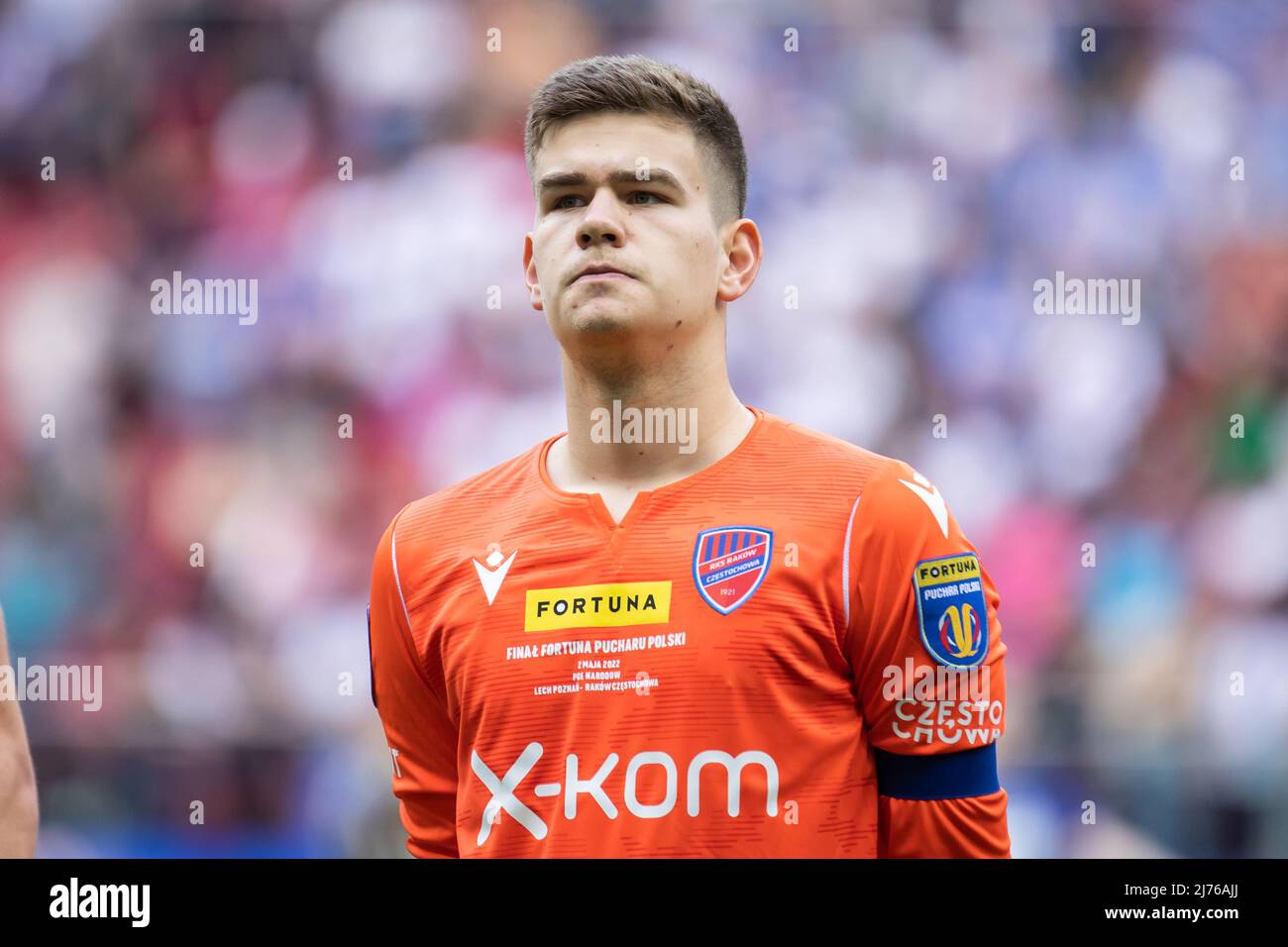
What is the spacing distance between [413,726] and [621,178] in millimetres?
1204

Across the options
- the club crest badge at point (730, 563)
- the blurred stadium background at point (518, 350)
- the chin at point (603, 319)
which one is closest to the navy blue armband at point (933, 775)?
the club crest badge at point (730, 563)

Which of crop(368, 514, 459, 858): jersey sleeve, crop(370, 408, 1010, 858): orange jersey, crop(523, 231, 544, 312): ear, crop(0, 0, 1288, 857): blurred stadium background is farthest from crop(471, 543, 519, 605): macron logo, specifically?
crop(0, 0, 1288, 857): blurred stadium background

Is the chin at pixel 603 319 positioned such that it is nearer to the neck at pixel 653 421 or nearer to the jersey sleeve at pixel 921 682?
the neck at pixel 653 421

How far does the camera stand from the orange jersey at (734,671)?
8.96ft

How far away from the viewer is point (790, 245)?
24.6ft

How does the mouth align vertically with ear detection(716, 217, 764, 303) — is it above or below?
below

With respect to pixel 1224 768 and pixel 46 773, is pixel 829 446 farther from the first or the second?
pixel 46 773

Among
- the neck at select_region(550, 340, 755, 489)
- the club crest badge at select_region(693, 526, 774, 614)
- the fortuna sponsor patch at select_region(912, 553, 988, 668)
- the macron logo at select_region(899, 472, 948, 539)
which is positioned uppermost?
the neck at select_region(550, 340, 755, 489)

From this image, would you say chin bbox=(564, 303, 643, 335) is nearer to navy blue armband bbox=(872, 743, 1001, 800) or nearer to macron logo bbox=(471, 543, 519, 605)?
macron logo bbox=(471, 543, 519, 605)

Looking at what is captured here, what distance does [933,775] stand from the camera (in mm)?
2830

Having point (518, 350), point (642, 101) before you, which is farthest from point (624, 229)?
point (518, 350)

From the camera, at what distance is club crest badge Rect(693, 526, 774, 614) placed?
2812 mm

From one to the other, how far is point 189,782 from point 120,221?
2.98 metres
